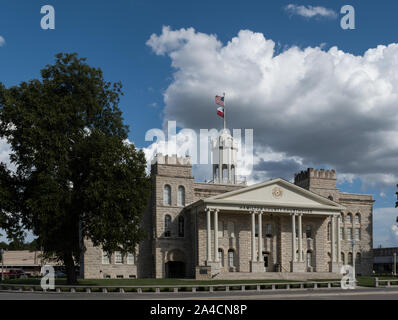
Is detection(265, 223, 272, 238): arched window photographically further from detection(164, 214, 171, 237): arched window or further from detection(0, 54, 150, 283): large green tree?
detection(0, 54, 150, 283): large green tree

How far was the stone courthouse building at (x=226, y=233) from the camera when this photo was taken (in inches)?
2180

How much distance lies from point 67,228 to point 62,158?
5432mm

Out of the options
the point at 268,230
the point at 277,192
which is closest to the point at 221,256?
the point at 268,230

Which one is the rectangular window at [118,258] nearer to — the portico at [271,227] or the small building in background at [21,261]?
the portico at [271,227]

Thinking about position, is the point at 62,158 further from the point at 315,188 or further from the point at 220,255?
the point at 315,188

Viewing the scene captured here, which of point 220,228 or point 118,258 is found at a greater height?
point 220,228

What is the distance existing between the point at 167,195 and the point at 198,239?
606 cm

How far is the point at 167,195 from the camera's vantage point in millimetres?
58156

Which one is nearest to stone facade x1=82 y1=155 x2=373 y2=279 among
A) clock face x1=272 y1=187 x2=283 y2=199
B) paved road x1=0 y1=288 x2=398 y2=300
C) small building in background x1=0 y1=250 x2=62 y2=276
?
clock face x1=272 y1=187 x2=283 y2=199

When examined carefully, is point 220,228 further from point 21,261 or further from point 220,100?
point 21,261

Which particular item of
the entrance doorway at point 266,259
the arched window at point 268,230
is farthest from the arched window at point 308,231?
the entrance doorway at point 266,259

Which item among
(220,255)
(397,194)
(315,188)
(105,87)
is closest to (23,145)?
(105,87)

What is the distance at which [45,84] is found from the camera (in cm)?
3994

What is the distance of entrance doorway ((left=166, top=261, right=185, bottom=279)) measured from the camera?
190 ft
